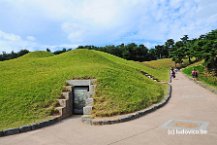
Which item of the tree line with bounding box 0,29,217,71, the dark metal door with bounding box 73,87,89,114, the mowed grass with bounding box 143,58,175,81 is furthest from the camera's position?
the tree line with bounding box 0,29,217,71

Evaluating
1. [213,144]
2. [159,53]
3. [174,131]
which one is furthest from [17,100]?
[159,53]

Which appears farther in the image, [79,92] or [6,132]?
[79,92]

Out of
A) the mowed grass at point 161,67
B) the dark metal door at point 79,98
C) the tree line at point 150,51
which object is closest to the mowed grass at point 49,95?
the dark metal door at point 79,98

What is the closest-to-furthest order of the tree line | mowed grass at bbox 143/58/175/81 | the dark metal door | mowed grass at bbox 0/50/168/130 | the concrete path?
1. the concrete path
2. mowed grass at bbox 0/50/168/130
3. the dark metal door
4. mowed grass at bbox 143/58/175/81
5. the tree line

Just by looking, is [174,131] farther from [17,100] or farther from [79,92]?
[17,100]

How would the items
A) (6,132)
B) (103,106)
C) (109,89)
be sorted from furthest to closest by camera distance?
(109,89)
(103,106)
(6,132)

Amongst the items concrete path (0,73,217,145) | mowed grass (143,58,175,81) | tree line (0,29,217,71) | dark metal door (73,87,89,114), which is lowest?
concrete path (0,73,217,145)

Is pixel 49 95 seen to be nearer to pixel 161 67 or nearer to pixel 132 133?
pixel 132 133

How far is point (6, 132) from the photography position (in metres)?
8.08

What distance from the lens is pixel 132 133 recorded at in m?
7.48

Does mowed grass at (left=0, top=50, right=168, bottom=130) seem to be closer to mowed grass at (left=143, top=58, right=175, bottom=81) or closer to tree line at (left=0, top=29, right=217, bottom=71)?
mowed grass at (left=143, top=58, right=175, bottom=81)

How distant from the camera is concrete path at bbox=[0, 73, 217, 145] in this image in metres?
6.73

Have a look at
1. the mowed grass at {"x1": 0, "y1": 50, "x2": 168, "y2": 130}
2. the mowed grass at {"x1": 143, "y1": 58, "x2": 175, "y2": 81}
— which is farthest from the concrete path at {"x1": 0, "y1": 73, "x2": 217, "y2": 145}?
the mowed grass at {"x1": 143, "y1": 58, "x2": 175, "y2": 81}

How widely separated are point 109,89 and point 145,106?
69.8 inches
